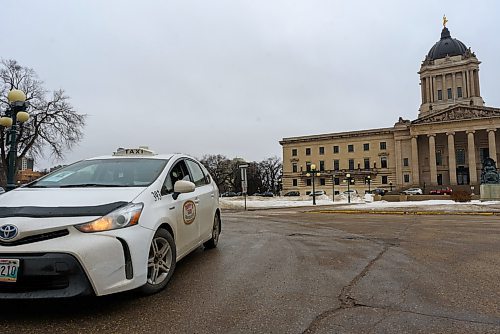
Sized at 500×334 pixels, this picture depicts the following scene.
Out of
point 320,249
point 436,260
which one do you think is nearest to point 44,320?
point 320,249

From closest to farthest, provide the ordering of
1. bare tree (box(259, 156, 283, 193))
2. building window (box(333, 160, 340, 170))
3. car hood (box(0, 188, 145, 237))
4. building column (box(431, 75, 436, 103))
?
car hood (box(0, 188, 145, 237)), building column (box(431, 75, 436, 103)), building window (box(333, 160, 340, 170)), bare tree (box(259, 156, 283, 193))

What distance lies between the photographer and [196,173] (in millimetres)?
6102

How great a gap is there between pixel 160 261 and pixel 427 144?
87.7 meters

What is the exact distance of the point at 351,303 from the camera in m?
3.60

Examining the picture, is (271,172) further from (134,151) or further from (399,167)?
(134,151)

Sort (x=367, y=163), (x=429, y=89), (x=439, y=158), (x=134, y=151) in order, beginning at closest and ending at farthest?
1. (x=134, y=151)
2. (x=439, y=158)
3. (x=367, y=163)
4. (x=429, y=89)

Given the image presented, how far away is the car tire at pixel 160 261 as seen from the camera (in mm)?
3771

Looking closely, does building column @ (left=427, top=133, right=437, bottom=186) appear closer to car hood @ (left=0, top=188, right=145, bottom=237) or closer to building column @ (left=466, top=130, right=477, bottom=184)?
building column @ (left=466, top=130, right=477, bottom=184)

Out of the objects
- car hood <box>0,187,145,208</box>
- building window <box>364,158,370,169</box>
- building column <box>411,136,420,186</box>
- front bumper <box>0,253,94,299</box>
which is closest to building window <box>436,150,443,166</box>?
building column <box>411,136,420,186</box>

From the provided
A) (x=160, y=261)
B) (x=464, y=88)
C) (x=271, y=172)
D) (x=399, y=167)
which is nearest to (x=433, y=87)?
(x=464, y=88)

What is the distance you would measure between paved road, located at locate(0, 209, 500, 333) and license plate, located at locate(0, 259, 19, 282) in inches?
14.8

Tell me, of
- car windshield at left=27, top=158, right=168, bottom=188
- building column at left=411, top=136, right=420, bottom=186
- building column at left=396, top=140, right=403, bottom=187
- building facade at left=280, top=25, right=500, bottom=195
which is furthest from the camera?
building column at left=396, top=140, right=403, bottom=187

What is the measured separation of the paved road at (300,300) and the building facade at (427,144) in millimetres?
74336

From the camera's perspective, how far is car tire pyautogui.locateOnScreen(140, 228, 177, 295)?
3771 mm
